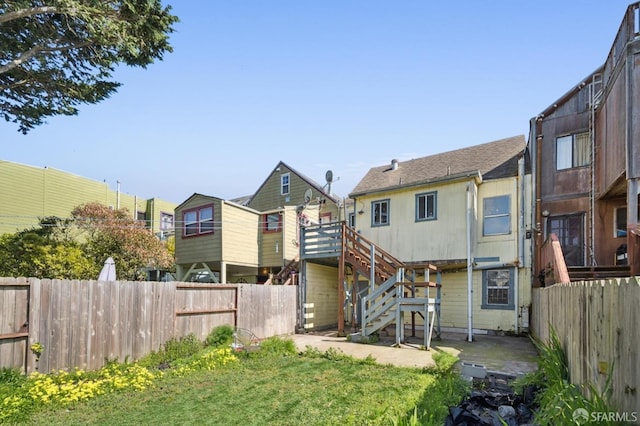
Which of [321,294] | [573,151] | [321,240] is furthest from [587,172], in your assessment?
[321,294]

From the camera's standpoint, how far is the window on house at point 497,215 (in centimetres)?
1318

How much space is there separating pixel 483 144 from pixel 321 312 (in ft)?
→ 32.0

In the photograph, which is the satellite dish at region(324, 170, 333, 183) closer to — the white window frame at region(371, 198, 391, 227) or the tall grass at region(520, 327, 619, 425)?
the white window frame at region(371, 198, 391, 227)

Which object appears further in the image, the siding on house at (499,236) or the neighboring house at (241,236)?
the neighboring house at (241,236)

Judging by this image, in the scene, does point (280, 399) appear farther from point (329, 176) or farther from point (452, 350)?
point (329, 176)

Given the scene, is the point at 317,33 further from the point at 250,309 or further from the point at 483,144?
the point at 483,144

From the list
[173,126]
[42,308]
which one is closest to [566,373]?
[42,308]

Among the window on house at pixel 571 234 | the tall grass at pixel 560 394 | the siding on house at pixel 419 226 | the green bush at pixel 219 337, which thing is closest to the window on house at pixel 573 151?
the window on house at pixel 571 234

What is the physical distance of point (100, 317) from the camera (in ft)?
24.9

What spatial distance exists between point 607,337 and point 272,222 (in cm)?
1530

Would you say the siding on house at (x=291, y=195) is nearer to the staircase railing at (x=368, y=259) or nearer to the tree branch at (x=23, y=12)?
the staircase railing at (x=368, y=259)

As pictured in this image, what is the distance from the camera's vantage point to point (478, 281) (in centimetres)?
1362

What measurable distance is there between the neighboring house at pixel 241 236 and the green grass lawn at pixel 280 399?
25.1 feet

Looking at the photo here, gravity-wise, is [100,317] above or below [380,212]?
below
